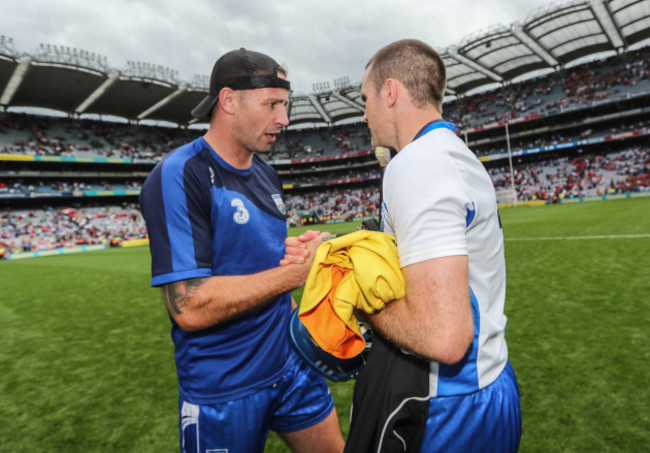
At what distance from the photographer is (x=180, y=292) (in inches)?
63.1

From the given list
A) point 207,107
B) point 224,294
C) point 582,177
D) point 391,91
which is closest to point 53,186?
point 207,107

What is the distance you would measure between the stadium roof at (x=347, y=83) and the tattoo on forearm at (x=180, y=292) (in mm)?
38523

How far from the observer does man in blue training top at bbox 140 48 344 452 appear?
5.30 ft

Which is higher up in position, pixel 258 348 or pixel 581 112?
pixel 581 112

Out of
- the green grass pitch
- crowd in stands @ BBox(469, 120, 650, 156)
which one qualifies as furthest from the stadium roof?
the green grass pitch

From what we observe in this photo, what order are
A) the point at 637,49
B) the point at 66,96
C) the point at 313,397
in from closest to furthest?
1. the point at 313,397
2. the point at 66,96
3. the point at 637,49

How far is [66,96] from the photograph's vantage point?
39.1m

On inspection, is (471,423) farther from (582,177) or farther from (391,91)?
(582,177)

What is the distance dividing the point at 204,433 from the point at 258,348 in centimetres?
47

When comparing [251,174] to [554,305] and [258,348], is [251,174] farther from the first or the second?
[554,305]

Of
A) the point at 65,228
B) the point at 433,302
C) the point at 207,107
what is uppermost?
the point at 65,228

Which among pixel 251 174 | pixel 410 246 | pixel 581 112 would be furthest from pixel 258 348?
pixel 581 112

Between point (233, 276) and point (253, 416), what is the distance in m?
0.78

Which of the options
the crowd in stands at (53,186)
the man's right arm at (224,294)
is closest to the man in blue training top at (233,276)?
the man's right arm at (224,294)
